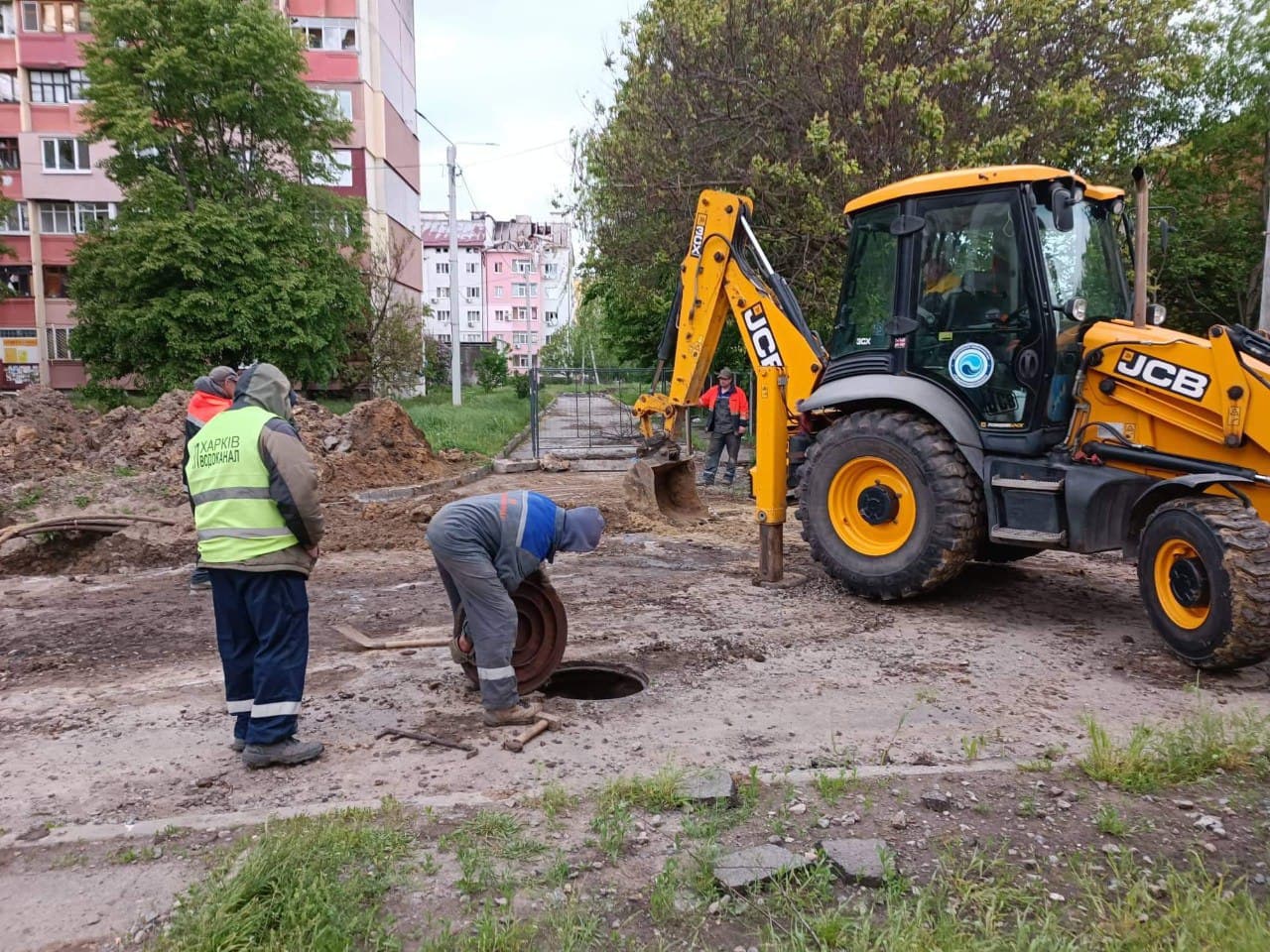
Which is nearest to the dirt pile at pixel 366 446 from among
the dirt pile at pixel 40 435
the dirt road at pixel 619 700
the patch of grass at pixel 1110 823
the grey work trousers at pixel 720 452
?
the dirt pile at pixel 40 435

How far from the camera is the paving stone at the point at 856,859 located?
316 centimetres

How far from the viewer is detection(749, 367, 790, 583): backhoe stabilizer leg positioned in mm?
7625

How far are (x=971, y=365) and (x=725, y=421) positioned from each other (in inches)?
314

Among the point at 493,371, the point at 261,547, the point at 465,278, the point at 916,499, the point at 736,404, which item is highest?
the point at 465,278

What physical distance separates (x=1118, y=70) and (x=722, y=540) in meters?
9.73

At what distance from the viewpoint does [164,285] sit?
23016 mm

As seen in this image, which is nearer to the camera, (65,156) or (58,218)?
(65,156)

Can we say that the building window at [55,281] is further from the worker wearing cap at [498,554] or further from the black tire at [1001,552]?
the black tire at [1001,552]

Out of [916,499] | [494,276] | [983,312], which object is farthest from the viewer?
[494,276]

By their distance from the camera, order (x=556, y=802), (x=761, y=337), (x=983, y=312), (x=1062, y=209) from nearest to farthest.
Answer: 1. (x=556, y=802)
2. (x=1062, y=209)
3. (x=983, y=312)
4. (x=761, y=337)

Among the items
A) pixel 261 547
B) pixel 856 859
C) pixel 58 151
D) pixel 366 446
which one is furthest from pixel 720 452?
pixel 58 151

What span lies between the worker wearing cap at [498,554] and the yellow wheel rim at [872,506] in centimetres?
294

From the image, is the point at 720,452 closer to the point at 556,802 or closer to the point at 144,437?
the point at 144,437

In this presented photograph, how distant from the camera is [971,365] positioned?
6.46 m
